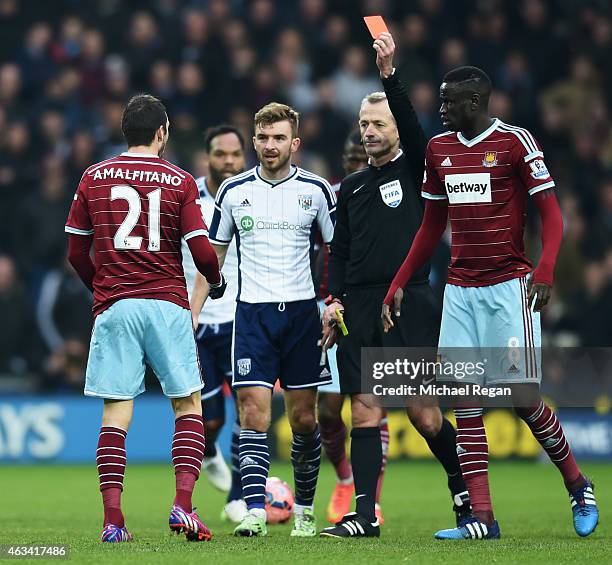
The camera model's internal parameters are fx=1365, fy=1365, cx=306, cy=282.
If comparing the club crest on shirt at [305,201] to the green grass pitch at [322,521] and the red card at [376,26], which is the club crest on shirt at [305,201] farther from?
the green grass pitch at [322,521]

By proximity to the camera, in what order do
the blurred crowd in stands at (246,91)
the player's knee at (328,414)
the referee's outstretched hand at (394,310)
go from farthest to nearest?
the blurred crowd in stands at (246,91) → the player's knee at (328,414) → the referee's outstretched hand at (394,310)

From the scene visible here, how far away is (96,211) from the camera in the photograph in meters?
6.96

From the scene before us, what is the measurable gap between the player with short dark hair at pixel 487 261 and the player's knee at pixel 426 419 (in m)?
0.36

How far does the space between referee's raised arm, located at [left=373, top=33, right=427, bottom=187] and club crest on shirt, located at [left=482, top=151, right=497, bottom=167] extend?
51 centimetres

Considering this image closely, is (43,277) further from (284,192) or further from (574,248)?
(284,192)

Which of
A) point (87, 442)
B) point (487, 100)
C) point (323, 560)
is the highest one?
point (487, 100)

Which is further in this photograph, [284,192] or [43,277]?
[43,277]

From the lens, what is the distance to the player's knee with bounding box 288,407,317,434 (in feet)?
25.5

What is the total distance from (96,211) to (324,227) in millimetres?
1510

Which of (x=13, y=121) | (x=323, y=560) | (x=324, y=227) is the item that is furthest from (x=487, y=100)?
(x=13, y=121)

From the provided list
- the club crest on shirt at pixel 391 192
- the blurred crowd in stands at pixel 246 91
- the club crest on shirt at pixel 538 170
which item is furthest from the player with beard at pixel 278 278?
the blurred crowd in stands at pixel 246 91

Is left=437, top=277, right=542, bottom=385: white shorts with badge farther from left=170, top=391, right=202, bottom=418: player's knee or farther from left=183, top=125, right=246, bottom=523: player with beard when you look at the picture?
left=183, top=125, right=246, bottom=523: player with beard

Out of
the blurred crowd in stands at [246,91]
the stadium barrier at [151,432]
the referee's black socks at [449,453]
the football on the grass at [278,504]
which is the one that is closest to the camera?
the referee's black socks at [449,453]

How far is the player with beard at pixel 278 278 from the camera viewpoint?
7648 millimetres
